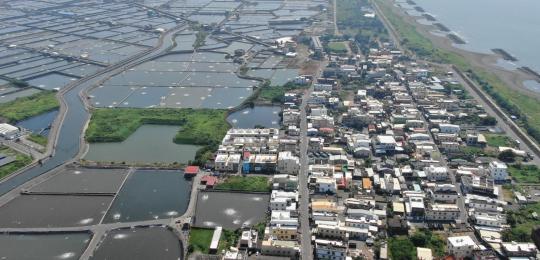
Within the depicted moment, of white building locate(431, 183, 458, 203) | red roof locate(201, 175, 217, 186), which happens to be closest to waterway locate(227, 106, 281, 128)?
red roof locate(201, 175, 217, 186)

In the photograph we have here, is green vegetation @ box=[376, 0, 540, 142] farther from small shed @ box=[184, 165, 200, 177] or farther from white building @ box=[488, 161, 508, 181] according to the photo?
small shed @ box=[184, 165, 200, 177]

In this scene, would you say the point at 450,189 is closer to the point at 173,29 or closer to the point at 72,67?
the point at 72,67

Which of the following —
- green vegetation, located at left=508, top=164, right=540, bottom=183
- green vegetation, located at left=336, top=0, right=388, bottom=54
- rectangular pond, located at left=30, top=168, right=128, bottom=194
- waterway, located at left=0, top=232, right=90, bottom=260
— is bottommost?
green vegetation, located at left=508, top=164, right=540, bottom=183

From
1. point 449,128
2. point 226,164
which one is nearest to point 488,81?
point 449,128

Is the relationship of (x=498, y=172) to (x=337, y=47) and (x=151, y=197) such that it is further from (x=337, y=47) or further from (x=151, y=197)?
(x=337, y=47)

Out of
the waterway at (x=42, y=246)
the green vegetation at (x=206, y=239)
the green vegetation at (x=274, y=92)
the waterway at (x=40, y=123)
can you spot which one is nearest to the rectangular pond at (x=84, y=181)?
the waterway at (x=42, y=246)

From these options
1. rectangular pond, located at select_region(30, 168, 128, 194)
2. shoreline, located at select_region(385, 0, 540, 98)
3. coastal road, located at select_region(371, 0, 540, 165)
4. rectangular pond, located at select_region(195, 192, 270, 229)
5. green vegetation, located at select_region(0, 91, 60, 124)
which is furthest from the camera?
shoreline, located at select_region(385, 0, 540, 98)
